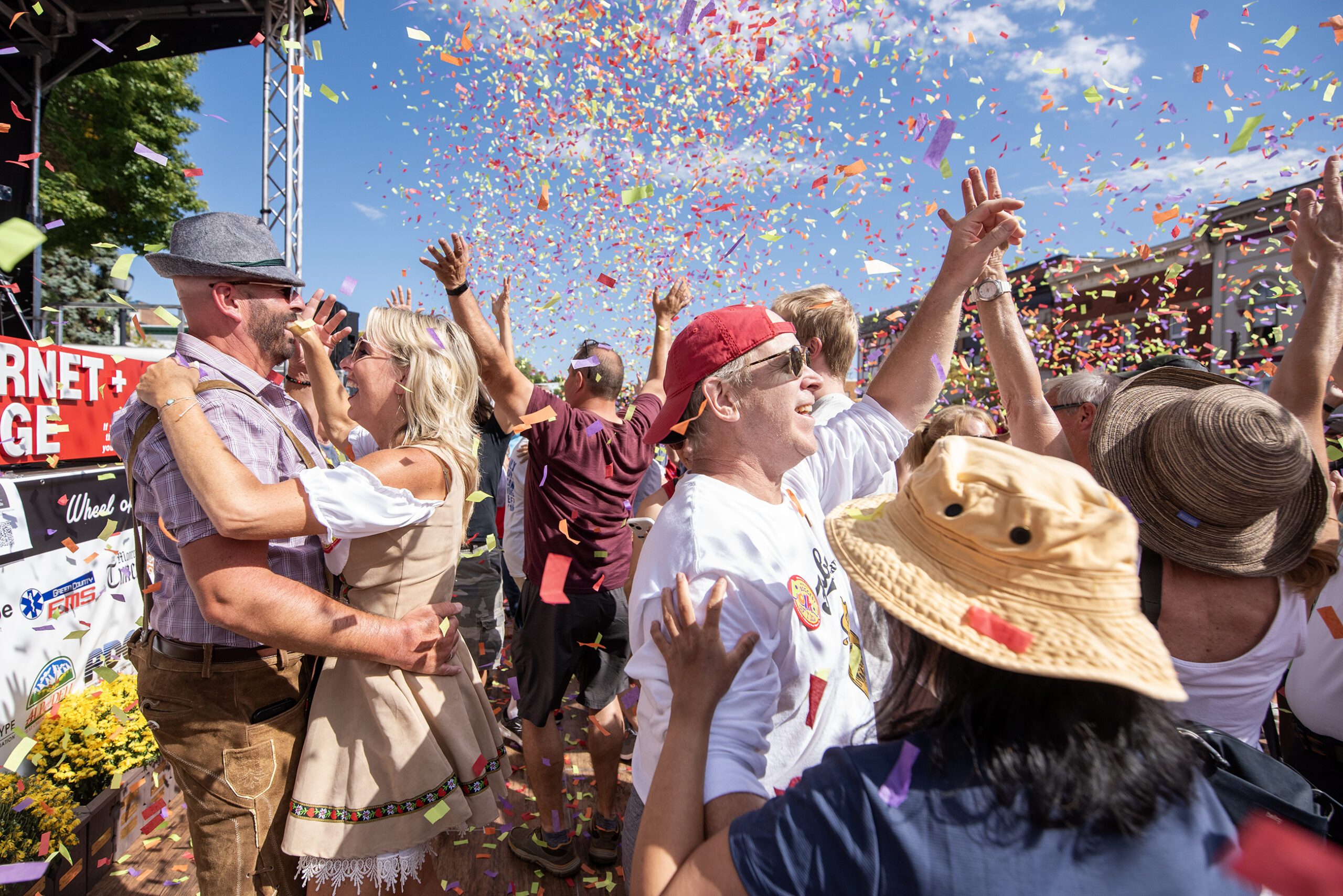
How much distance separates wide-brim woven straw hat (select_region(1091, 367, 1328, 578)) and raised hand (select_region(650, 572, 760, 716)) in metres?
1.10

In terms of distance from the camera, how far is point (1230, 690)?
157 centimetres

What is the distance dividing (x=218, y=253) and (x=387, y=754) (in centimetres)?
163

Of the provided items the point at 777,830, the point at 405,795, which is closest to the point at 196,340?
the point at 405,795

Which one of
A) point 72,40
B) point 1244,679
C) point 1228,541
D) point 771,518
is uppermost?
point 72,40

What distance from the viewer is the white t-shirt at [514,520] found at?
14.7ft

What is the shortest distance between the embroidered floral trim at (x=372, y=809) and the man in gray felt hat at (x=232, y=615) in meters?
0.18

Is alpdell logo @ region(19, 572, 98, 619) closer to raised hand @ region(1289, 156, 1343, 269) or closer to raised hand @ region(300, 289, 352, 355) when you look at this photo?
raised hand @ region(300, 289, 352, 355)

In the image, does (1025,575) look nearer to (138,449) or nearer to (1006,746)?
(1006,746)

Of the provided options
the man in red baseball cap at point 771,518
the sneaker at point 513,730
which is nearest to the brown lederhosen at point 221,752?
the man in red baseball cap at point 771,518

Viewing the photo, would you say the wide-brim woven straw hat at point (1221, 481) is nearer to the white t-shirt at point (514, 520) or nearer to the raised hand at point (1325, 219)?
the raised hand at point (1325, 219)

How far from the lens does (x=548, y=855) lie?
3.12 meters

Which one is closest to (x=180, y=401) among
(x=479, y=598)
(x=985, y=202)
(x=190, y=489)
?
(x=190, y=489)

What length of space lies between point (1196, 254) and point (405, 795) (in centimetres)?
2433

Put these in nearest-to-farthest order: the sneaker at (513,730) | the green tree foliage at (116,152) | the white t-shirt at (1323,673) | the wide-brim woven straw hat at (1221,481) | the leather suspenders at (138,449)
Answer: the wide-brim woven straw hat at (1221,481)
the leather suspenders at (138,449)
the white t-shirt at (1323,673)
the sneaker at (513,730)
the green tree foliage at (116,152)
